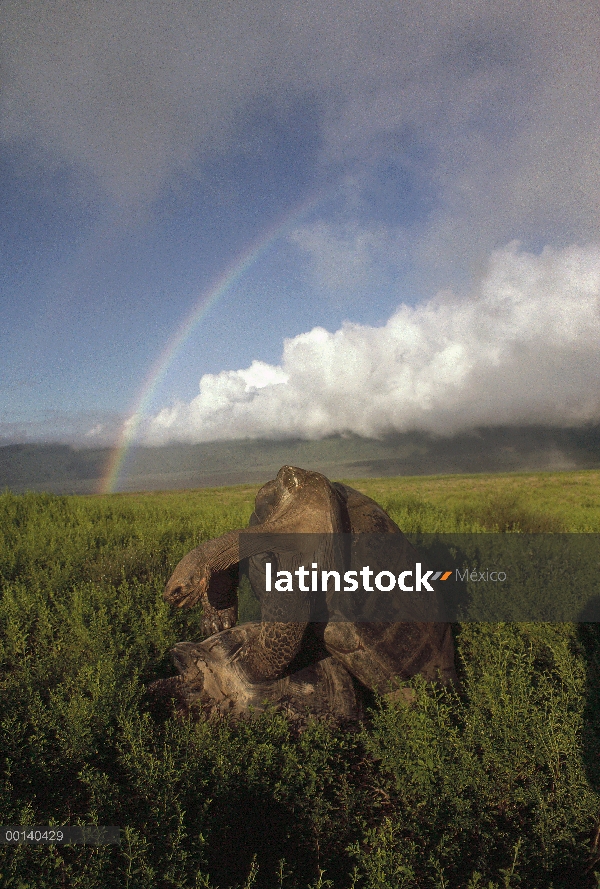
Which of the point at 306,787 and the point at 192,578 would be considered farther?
the point at 192,578

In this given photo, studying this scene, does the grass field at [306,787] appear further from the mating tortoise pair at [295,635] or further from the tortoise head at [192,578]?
the tortoise head at [192,578]

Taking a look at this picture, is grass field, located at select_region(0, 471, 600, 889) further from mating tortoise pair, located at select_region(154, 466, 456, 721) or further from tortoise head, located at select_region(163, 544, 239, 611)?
tortoise head, located at select_region(163, 544, 239, 611)

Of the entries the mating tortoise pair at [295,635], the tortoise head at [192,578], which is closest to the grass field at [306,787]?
the mating tortoise pair at [295,635]

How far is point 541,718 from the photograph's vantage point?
3871mm

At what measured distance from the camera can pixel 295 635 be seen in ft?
12.4

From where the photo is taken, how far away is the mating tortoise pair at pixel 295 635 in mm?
3756

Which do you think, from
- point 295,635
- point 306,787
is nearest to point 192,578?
point 295,635

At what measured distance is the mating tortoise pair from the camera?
3.76 meters

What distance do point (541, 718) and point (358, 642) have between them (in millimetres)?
1455

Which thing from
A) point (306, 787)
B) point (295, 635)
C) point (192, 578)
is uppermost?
point (192, 578)

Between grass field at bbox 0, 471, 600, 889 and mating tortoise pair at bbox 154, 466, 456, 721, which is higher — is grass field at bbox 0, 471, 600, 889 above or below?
below

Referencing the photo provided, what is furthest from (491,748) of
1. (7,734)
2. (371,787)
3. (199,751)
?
(7,734)

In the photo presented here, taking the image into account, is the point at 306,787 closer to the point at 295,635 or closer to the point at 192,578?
the point at 295,635

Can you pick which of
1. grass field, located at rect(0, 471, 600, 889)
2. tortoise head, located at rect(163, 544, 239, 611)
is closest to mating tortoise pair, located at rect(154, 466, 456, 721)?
tortoise head, located at rect(163, 544, 239, 611)
